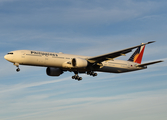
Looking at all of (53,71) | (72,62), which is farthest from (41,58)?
(53,71)

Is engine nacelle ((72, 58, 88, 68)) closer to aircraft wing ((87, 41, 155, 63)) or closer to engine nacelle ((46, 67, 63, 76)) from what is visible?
aircraft wing ((87, 41, 155, 63))

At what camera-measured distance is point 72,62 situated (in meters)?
39.5

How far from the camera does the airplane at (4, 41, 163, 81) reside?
120ft

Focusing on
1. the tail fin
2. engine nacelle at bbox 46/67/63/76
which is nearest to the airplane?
engine nacelle at bbox 46/67/63/76

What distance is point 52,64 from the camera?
126 ft

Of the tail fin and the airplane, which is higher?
the tail fin

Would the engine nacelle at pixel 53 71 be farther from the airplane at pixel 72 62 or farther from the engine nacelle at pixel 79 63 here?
the engine nacelle at pixel 79 63

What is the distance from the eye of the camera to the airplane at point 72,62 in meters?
36.6

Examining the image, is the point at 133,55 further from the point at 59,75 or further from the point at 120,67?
the point at 59,75

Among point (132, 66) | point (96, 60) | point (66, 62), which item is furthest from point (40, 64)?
point (132, 66)

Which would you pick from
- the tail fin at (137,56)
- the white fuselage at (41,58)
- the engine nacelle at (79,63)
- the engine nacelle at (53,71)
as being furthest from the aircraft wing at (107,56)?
Answer: the tail fin at (137,56)

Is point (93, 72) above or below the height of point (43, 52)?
below

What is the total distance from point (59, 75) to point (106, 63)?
9.70 m

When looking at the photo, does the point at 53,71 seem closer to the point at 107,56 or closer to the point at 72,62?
the point at 72,62
